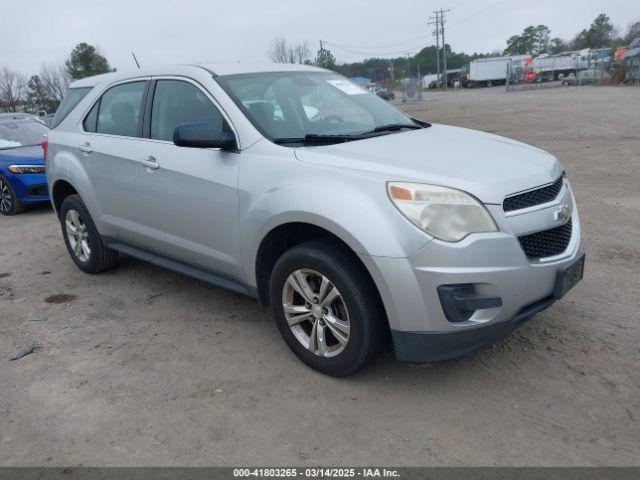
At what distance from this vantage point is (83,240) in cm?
536

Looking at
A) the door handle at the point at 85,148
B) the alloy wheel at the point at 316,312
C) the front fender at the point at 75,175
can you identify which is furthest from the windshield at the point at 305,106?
the front fender at the point at 75,175

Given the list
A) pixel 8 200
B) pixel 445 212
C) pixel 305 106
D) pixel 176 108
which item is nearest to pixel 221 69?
pixel 176 108

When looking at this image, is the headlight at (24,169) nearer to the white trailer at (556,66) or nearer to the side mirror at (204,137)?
the side mirror at (204,137)

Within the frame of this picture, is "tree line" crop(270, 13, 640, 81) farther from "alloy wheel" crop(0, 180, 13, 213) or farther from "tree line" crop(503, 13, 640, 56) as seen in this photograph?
"alloy wheel" crop(0, 180, 13, 213)

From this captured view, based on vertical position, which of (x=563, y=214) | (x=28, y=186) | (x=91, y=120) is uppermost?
(x=91, y=120)

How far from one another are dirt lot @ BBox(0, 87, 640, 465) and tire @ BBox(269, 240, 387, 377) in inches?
6.5

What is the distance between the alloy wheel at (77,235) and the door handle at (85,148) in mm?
619

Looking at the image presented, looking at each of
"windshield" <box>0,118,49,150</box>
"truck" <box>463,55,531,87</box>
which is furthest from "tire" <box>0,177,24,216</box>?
"truck" <box>463,55,531,87</box>

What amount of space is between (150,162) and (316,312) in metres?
1.79

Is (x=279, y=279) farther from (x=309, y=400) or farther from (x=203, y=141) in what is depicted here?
(x=203, y=141)

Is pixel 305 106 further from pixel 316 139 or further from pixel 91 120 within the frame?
pixel 91 120

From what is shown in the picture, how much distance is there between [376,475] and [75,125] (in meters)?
4.14

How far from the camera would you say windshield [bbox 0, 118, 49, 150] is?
925 cm

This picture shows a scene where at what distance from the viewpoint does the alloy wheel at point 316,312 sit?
3148mm
